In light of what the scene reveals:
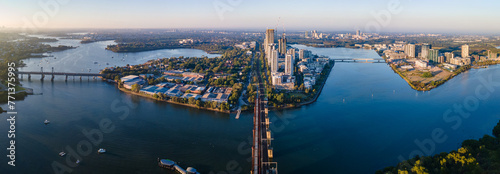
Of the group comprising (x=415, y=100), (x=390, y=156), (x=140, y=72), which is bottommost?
(x=390, y=156)

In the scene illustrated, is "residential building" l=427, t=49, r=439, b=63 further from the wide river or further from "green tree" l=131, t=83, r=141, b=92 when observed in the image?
"green tree" l=131, t=83, r=141, b=92

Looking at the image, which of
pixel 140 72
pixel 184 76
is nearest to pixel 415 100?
pixel 184 76

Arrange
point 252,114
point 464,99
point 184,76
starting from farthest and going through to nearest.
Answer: point 184,76
point 464,99
point 252,114

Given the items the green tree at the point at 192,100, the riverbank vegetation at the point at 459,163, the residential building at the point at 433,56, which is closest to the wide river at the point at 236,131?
the green tree at the point at 192,100

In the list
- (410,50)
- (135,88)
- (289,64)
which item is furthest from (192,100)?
(410,50)

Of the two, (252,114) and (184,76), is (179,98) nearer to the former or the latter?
(252,114)

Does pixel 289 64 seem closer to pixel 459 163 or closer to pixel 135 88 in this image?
pixel 135 88

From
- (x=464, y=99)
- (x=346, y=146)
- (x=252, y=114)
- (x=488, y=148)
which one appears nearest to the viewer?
(x=488, y=148)

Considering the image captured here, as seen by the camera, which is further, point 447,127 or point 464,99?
point 464,99

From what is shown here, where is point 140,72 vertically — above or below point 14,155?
above
